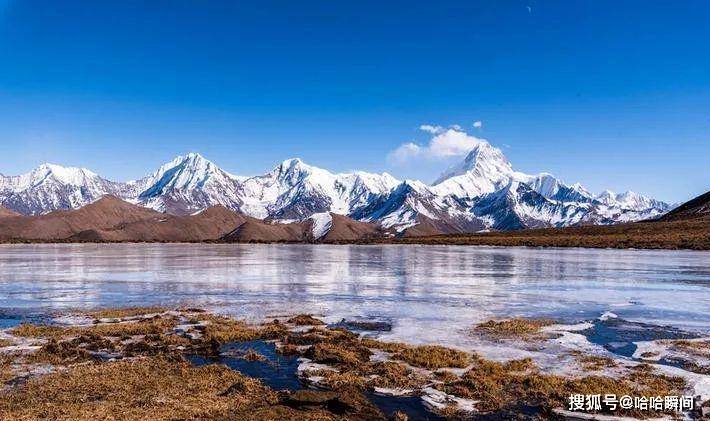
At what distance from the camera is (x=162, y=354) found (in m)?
23.2

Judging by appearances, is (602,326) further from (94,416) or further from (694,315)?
(94,416)

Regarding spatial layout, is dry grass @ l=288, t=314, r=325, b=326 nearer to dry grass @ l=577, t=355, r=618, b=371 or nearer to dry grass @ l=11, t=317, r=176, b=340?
dry grass @ l=11, t=317, r=176, b=340

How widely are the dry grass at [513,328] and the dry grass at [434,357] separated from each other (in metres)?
5.07

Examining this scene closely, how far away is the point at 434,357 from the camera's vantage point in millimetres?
22406

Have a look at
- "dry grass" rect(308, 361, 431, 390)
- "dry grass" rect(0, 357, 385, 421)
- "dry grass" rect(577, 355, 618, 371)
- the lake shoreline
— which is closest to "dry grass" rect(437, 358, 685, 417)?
the lake shoreline

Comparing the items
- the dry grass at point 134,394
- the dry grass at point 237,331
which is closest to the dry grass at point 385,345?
the dry grass at point 237,331

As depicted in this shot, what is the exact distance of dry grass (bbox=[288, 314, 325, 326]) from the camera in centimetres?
3093

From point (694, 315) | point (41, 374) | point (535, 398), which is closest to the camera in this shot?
point (535, 398)

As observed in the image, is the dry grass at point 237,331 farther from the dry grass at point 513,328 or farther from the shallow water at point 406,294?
the dry grass at point 513,328

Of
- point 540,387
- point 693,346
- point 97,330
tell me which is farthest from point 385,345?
point 97,330

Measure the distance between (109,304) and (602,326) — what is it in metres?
33.2

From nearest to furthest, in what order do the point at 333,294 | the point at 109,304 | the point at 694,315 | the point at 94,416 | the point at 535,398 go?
the point at 94,416
the point at 535,398
the point at 694,315
the point at 109,304
the point at 333,294

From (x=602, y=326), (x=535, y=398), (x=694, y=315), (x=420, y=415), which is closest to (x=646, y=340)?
(x=602, y=326)

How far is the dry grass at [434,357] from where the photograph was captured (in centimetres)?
2162
